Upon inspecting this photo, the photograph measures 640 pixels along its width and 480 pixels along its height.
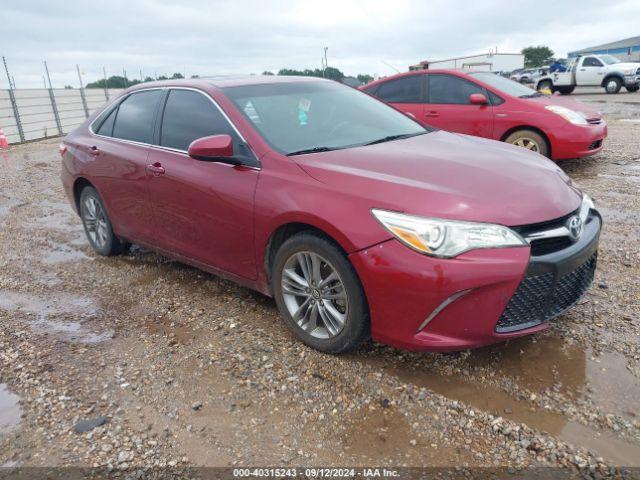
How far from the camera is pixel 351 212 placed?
2.64 meters

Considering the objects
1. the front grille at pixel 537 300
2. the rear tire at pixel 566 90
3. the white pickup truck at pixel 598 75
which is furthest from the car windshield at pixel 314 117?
the rear tire at pixel 566 90

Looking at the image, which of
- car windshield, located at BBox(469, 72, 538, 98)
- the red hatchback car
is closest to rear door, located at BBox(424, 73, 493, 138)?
the red hatchback car

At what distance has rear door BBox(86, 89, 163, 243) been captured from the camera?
4062 mm

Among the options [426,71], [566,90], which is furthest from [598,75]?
[426,71]

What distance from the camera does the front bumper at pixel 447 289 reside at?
2395mm

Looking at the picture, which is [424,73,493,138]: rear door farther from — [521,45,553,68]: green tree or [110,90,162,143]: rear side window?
[521,45,553,68]: green tree

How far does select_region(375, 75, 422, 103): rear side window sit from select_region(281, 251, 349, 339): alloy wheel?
582 cm

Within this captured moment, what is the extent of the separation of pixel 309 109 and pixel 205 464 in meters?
2.39

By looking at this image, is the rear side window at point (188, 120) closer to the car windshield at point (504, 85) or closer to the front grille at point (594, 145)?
the car windshield at point (504, 85)

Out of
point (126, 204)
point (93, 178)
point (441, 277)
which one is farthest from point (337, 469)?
point (93, 178)

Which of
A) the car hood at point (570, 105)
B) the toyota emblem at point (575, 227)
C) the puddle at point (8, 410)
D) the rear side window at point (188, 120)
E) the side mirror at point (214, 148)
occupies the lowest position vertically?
the puddle at point (8, 410)

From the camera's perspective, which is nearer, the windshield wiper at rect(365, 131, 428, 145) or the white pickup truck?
the windshield wiper at rect(365, 131, 428, 145)

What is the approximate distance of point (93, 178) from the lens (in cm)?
464

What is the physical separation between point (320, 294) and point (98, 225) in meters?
3.00
